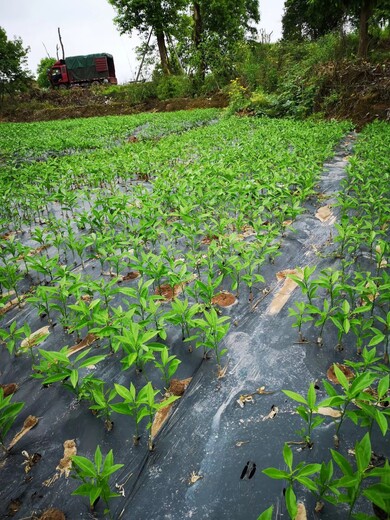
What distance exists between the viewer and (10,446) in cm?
144

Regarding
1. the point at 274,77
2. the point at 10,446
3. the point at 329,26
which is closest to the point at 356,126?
the point at 274,77

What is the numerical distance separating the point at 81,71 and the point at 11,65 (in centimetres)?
605

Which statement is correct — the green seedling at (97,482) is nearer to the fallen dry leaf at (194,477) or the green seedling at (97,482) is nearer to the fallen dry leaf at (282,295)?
the fallen dry leaf at (194,477)

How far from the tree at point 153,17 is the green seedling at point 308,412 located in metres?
28.6

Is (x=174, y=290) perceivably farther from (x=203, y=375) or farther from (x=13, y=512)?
(x=13, y=512)

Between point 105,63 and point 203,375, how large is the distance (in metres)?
35.3

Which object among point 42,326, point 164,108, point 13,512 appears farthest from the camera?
point 164,108

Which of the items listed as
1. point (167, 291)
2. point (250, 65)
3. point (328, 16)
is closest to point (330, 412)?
point (167, 291)

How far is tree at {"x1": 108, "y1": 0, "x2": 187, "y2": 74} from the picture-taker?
24062mm

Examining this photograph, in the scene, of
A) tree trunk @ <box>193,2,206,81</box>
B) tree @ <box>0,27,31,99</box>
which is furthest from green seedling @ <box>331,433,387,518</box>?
tree @ <box>0,27,31,99</box>

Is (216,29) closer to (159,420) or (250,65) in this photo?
(250,65)

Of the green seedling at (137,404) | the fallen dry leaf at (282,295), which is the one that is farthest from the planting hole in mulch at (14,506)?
the fallen dry leaf at (282,295)

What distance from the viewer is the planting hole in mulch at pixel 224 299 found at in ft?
7.45

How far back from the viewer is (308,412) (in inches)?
52.6
